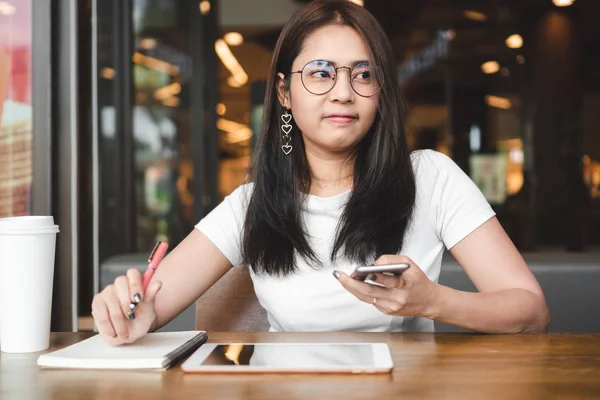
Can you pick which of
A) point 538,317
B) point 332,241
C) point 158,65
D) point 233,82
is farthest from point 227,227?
point 233,82

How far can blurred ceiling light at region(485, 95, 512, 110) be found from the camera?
22.0 feet

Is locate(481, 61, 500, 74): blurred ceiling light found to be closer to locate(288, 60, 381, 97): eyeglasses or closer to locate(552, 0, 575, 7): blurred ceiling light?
locate(552, 0, 575, 7): blurred ceiling light

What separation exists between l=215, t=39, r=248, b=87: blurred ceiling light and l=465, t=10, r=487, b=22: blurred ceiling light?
2.76 meters

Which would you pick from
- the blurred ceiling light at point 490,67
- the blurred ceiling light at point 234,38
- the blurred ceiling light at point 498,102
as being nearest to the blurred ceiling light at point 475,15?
the blurred ceiling light at point 490,67

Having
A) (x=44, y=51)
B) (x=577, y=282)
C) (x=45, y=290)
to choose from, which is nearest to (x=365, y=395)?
(x=45, y=290)

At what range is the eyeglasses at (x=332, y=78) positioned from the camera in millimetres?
1467

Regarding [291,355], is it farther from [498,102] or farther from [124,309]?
[498,102]

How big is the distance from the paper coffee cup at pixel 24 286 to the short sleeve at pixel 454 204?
34.7 inches

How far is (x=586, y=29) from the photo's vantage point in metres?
6.16

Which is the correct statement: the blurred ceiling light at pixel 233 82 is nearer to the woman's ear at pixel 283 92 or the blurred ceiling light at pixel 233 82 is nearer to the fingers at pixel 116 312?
the woman's ear at pixel 283 92

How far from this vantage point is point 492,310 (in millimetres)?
1207

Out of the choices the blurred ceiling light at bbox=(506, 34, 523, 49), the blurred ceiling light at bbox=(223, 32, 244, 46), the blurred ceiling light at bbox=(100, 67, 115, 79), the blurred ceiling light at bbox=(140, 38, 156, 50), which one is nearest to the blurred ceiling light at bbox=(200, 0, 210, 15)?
the blurred ceiling light at bbox=(140, 38, 156, 50)

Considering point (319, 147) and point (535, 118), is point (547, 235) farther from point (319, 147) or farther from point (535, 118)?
point (319, 147)

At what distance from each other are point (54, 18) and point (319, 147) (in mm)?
1520
